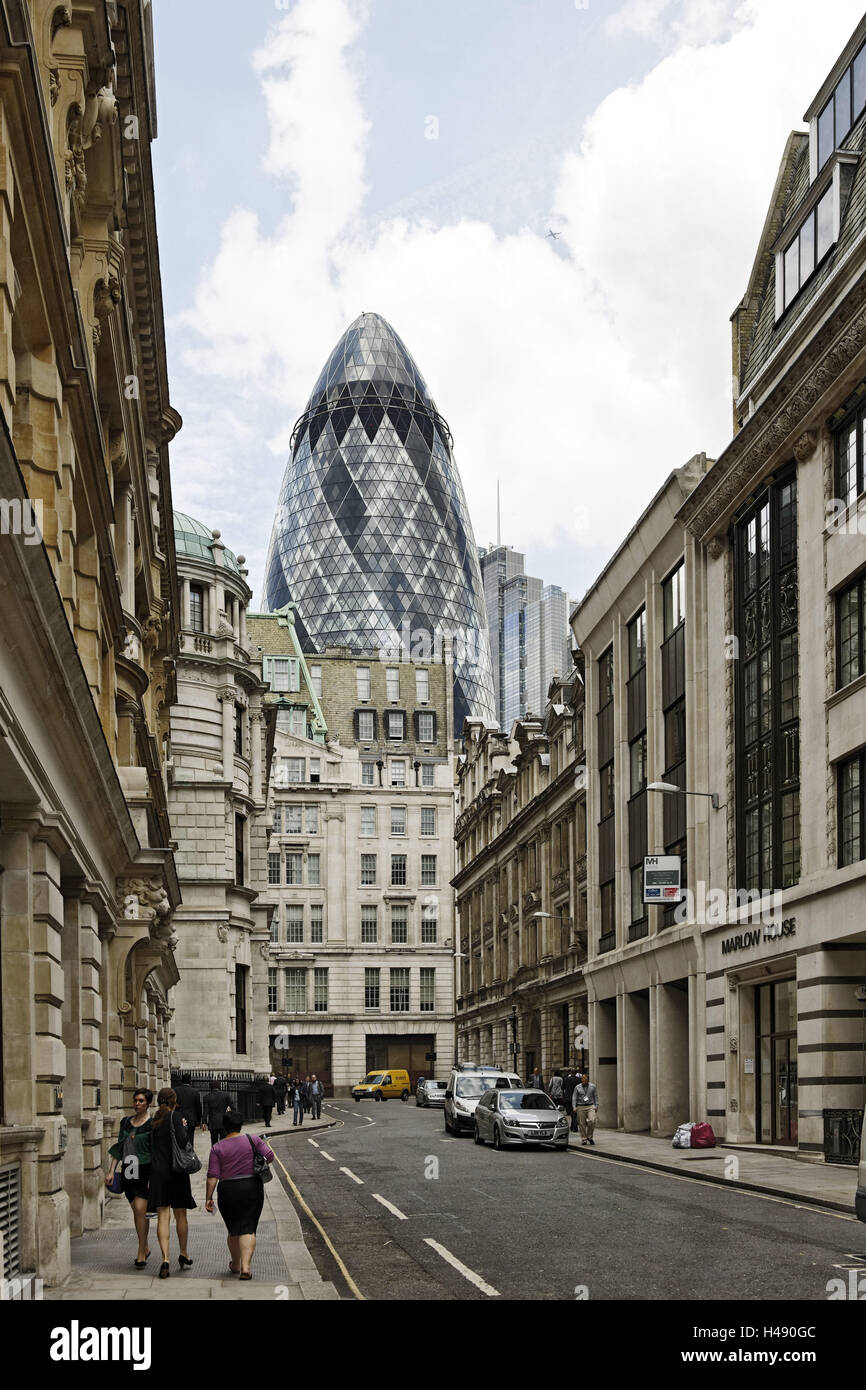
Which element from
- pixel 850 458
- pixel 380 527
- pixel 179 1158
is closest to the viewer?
pixel 179 1158

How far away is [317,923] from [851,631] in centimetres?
8530

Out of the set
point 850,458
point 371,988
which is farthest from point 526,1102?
point 371,988

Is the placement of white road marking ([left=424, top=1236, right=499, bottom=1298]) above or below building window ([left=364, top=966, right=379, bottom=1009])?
above

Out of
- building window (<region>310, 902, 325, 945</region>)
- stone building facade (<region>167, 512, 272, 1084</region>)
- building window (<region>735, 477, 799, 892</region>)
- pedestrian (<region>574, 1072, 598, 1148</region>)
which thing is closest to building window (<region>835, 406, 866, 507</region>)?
building window (<region>735, 477, 799, 892</region>)

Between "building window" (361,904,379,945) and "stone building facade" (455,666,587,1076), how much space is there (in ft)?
58.9

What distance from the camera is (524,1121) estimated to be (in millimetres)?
35844

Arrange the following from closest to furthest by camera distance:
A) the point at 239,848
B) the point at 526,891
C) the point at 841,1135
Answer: the point at 841,1135
the point at 239,848
the point at 526,891

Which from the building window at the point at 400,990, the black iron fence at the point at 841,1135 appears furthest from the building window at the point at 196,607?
the building window at the point at 400,990

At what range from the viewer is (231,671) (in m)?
60.1

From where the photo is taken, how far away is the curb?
21552mm

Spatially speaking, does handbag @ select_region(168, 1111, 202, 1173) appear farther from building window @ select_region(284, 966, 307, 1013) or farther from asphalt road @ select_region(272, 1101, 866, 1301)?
building window @ select_region(284, 966, 307, 1013)

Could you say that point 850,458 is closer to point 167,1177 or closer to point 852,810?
point 852,810
